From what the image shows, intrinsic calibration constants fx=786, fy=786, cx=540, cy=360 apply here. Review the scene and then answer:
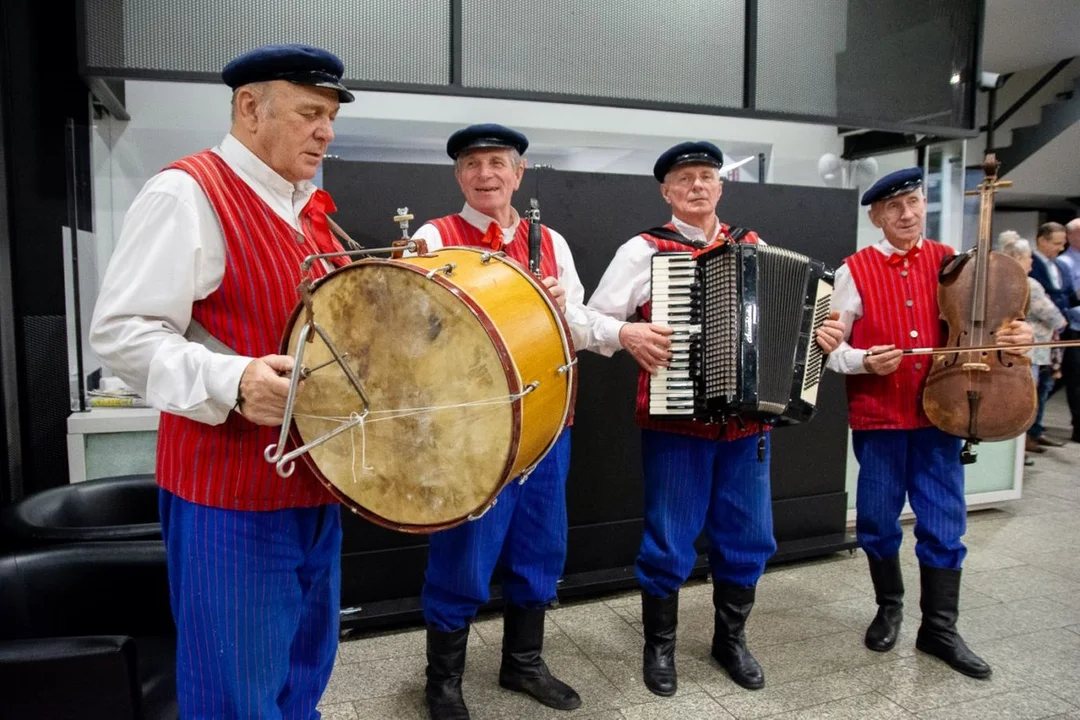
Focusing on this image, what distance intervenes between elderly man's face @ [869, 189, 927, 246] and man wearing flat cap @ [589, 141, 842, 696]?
1.71 feet

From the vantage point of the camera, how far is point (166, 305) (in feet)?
4.17

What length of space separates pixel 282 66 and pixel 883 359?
1.99m

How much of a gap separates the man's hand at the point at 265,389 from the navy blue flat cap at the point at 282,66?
0.50 m

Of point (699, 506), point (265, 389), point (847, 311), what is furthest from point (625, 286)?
point (265, 389)

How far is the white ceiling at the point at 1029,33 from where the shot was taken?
20.7ft

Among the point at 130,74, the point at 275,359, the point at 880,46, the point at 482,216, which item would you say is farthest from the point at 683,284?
the point at 880,46

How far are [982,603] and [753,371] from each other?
179cm

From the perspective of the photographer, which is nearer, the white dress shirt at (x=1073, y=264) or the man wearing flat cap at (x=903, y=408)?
the man wearing flat cap at (x=903, y=408)

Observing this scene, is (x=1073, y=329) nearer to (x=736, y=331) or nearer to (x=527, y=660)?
(x=736, y=331)

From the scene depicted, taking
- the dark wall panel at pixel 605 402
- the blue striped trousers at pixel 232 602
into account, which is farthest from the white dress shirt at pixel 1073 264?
the blue striped trousers at pixel 232 602

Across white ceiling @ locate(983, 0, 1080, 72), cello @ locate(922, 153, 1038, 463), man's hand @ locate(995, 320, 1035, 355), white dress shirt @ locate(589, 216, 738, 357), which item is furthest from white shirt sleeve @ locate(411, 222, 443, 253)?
white ceiling @ locate(983, 0, 1080, 72)

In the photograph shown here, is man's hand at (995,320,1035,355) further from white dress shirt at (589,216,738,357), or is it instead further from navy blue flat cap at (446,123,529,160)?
navy blue flat cap at (446,123,529,160)

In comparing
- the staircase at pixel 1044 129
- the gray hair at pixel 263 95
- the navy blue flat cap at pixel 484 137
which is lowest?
the gray hair at pixel 263 95

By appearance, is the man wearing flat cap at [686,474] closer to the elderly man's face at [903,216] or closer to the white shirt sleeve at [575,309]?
the white shirt sleeve at [575,309]
